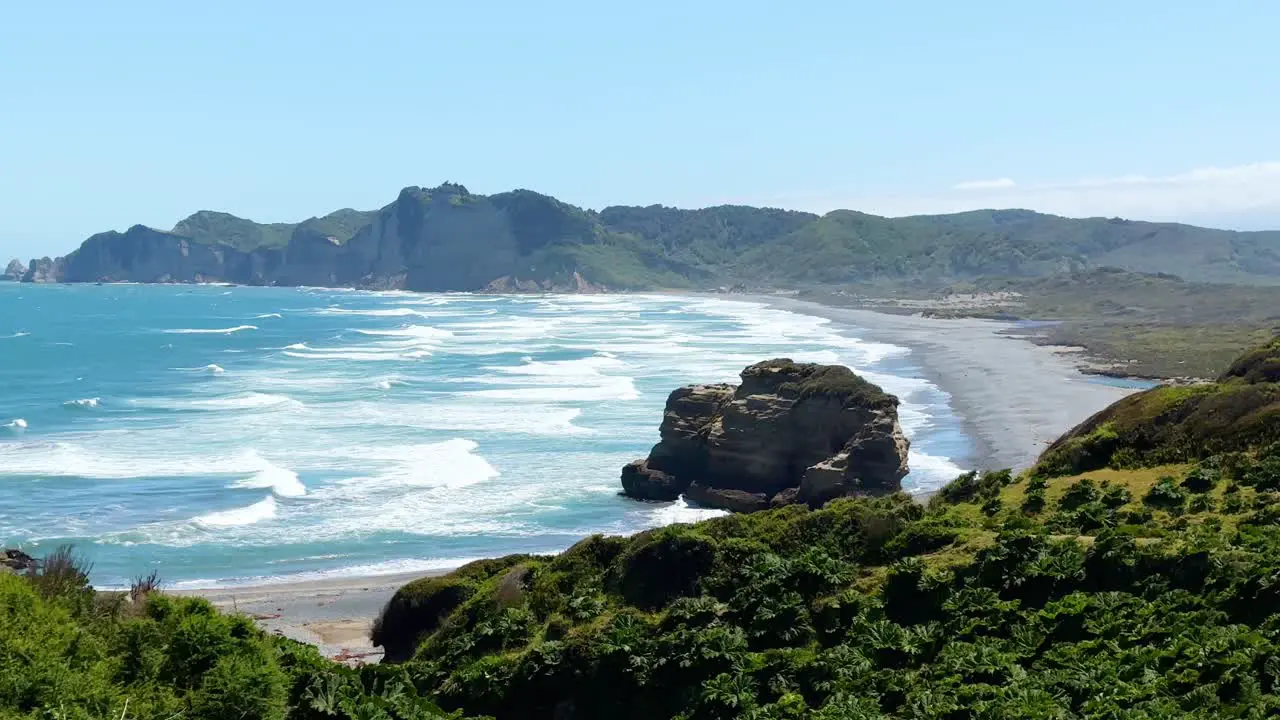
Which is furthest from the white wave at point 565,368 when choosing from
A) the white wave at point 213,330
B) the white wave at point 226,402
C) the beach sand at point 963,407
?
the white wave at point 213,330

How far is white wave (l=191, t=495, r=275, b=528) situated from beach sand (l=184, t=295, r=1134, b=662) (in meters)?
9.83

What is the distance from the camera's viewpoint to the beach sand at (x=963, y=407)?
41281mm

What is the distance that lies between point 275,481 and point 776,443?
24771 mm

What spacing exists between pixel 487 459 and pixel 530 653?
142ft

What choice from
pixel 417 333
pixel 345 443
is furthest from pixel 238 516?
pixel 417 333

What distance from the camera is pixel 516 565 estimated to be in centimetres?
3278

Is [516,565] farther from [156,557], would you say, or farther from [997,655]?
[156,557]

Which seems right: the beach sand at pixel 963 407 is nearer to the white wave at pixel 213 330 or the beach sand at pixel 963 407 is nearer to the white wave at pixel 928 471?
the white wave at pixel 928 471

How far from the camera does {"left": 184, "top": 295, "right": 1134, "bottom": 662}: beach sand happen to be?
41281mm

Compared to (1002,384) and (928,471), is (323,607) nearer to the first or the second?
(928,471)

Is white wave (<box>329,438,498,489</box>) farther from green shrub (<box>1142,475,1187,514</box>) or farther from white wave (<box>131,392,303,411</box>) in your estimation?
green shrub (<box>1142,475,1187,514</box>)

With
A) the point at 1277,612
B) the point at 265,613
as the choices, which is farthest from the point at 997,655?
the point at 265,613

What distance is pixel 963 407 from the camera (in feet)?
281

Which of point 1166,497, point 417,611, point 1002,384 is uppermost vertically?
point 1166,497
